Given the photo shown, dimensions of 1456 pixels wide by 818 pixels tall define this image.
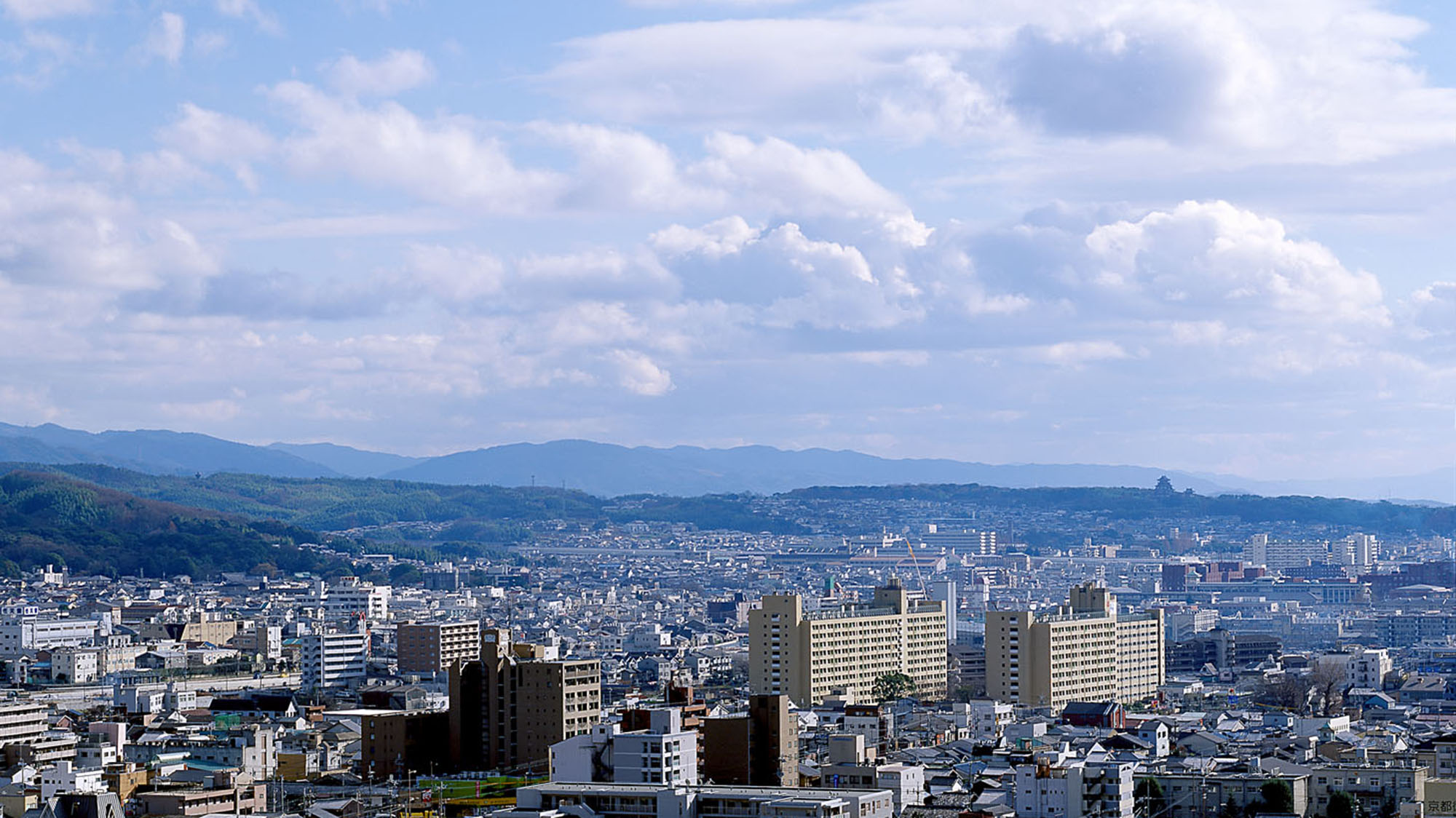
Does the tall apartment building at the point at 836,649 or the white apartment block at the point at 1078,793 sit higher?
the tall apartment building at the point at 836,649

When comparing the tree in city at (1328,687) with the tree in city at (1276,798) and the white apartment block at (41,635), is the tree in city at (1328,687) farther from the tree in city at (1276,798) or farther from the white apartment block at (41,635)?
the white apartment block at (41,635)

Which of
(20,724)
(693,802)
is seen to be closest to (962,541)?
(20,724)

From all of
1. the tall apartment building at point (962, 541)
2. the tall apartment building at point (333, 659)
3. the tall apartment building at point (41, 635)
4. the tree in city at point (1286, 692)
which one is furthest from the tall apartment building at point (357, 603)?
the tall apartment building at point (962, 541)

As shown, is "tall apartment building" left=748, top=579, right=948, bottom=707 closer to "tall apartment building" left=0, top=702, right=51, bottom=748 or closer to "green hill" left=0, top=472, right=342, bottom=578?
"tall apartment building" left=0, top=702, right=51, bottom=748

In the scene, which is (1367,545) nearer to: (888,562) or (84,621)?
(888,562)

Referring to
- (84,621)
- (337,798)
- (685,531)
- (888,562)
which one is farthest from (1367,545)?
(337,798)

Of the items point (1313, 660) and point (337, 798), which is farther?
point (1313, 660)
